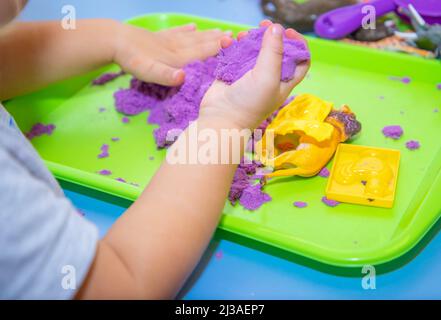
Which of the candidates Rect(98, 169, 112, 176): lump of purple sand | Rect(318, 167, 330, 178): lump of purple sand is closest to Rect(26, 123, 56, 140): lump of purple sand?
Rect(98, 169, 112, 176): lump of purple sand

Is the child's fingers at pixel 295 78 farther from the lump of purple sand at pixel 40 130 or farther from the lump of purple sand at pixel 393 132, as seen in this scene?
the lump of purple sand at pixel 40 130

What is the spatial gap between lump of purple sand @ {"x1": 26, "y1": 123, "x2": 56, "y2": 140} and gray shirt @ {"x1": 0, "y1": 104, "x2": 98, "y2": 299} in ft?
0.89

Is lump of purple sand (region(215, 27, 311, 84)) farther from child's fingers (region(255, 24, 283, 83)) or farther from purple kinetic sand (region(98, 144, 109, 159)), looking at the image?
purple kinetic sand (region(98, 144, 109, 159))

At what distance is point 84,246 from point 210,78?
0.30 metres

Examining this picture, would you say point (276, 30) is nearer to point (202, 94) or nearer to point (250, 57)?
point (250, 57)

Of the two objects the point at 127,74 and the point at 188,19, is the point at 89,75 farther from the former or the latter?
the point at 188,19

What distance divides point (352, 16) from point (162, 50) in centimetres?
29

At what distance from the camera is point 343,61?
0.68 m

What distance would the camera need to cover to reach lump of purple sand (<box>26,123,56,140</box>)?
0.61 meters

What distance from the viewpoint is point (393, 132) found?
55 centimetres

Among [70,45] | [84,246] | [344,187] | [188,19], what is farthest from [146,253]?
[188,19]

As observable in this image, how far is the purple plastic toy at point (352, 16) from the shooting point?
720 millimetres

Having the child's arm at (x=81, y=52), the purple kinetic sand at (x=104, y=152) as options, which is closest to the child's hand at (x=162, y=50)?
the child's arm at (x=81, y=52)

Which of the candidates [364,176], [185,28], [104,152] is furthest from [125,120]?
[364,176]
